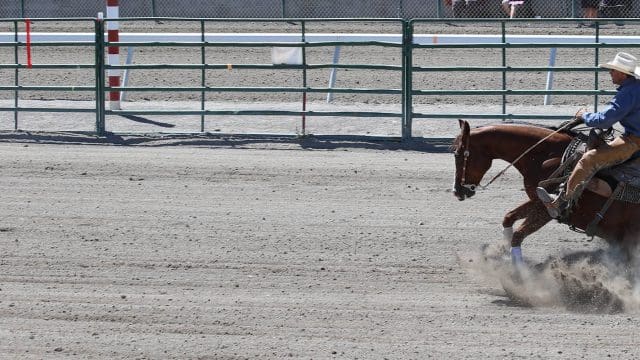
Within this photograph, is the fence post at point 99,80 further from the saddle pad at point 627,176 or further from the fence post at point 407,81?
the saddle pad at point 627,176

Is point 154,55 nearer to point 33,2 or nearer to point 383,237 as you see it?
point 33,2

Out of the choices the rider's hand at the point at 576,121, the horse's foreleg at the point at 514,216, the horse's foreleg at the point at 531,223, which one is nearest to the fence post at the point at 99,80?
the horse's foreleg at the point at 514,216

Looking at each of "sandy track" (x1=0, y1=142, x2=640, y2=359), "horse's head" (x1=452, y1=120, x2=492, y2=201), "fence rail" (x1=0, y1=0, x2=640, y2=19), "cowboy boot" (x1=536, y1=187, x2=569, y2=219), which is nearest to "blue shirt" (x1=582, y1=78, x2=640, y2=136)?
"cowboy boot" (x1=536, y1=187, x2=569, y2=219)

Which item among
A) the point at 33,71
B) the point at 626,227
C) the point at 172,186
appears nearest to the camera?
the point at 626,227

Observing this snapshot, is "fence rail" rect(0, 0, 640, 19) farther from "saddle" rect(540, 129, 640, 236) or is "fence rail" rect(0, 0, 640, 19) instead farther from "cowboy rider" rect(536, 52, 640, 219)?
"cowboy rider" rect(536, 52, 640, 219)

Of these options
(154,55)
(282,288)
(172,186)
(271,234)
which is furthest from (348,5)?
(282,288)

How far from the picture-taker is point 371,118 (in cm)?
1675

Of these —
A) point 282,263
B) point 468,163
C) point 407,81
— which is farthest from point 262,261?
point 407,81

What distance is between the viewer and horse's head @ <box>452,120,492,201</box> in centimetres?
919

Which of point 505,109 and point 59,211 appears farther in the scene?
point 505,109

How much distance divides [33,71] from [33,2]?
18.9 feet

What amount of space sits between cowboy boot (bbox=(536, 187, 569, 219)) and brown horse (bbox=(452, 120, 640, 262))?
0.16 metres

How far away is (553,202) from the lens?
342 inches

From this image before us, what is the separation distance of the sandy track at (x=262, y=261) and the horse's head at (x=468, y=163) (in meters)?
0.75
